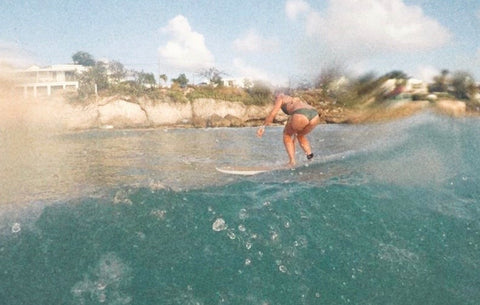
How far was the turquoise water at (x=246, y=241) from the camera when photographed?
3715 millimetres

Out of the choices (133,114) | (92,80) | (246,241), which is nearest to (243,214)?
(246,241)

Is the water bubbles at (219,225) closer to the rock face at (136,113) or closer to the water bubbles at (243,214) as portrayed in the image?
the water bubbles at (243,214)

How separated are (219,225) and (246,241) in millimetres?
520

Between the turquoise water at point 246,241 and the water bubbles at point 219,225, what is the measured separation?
0.05 ft

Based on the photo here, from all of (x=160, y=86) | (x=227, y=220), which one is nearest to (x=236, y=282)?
(x=227, y=220)

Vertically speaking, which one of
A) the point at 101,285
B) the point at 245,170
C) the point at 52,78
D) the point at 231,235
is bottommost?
the point at 101,285

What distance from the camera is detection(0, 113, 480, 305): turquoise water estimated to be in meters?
3.71

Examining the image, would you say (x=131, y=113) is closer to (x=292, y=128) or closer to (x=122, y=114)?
(x=122, y=114)

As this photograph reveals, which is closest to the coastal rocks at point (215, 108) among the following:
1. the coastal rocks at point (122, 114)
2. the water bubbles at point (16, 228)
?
the coastal rocks at point (122, 114)

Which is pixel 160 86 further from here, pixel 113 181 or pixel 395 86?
pixel 113 181

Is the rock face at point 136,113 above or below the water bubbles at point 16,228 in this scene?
above

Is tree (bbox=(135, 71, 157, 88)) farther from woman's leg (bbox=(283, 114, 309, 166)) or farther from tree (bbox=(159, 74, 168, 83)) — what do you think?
woman's leg (bbox=(283, 114, 309, 166))

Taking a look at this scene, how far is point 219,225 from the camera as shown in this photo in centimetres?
479

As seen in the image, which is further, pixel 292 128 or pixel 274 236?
pixel 292 128
